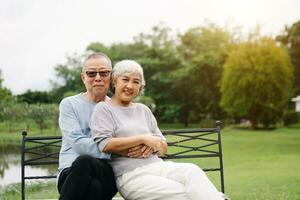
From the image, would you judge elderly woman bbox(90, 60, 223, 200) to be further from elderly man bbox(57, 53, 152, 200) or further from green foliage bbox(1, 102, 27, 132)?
green foliage bbox(1, 102, 27, 132)

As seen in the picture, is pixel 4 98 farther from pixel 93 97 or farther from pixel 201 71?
pixel 93 97

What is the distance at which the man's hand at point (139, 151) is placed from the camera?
338cm

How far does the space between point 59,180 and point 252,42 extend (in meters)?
28.8

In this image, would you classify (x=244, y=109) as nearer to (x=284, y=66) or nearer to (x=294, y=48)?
(x=284, y=66)

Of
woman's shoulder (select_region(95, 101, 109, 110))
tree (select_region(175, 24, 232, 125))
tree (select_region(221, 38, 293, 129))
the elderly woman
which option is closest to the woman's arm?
the elderly woman

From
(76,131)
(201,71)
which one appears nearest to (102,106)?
(76,131)

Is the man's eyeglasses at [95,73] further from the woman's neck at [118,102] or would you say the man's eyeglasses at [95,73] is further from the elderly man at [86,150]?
the woman's neck at [118,102]

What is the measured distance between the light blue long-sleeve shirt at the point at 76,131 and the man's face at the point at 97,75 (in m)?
0.11

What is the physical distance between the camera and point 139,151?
133 inches

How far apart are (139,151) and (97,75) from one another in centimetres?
69

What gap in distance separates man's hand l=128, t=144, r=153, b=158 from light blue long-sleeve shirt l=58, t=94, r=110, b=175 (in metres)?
0.16

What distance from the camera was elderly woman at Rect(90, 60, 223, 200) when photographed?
324 centimetres

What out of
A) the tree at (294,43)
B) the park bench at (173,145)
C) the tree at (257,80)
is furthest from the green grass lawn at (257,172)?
the tree at (294,43)

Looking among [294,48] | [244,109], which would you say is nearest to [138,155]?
[244,109]
